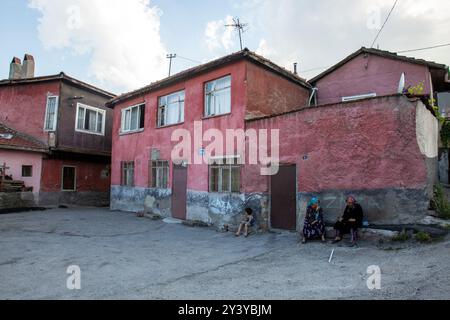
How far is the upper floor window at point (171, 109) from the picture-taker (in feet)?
43.0

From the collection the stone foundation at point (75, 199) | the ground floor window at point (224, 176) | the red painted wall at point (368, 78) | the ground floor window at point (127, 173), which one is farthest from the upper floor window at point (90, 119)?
the red painted wall at point (368, 78)

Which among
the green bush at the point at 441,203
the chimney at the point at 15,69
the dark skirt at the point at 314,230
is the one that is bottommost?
the dark skirt at the point at 314,230

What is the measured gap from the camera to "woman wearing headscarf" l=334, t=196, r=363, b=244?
7496 mm

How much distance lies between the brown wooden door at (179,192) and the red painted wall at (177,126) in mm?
348

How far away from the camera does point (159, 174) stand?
13922 millimetres

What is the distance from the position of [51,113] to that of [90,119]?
2.20 metres

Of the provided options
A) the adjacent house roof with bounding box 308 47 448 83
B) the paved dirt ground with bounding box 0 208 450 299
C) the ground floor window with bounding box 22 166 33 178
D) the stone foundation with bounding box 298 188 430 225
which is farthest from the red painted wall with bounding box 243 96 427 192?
the ground floor window with bounding box 22 166 33 178

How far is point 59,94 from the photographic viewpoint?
16703 millimetres

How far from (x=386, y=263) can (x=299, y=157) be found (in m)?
4.01

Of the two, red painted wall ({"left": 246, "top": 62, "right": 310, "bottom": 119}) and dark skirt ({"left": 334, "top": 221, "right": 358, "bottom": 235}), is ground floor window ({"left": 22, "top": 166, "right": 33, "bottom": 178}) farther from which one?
dark skirt ({"left": 334, "top": 221, "right": 358, "bottom": 235})

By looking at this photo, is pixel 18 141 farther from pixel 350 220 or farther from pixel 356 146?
pixel 350 220

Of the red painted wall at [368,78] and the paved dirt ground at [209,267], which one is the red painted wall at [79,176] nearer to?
the paved dirt ground at [209,267]

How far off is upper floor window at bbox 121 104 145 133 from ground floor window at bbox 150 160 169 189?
7.66 ft
